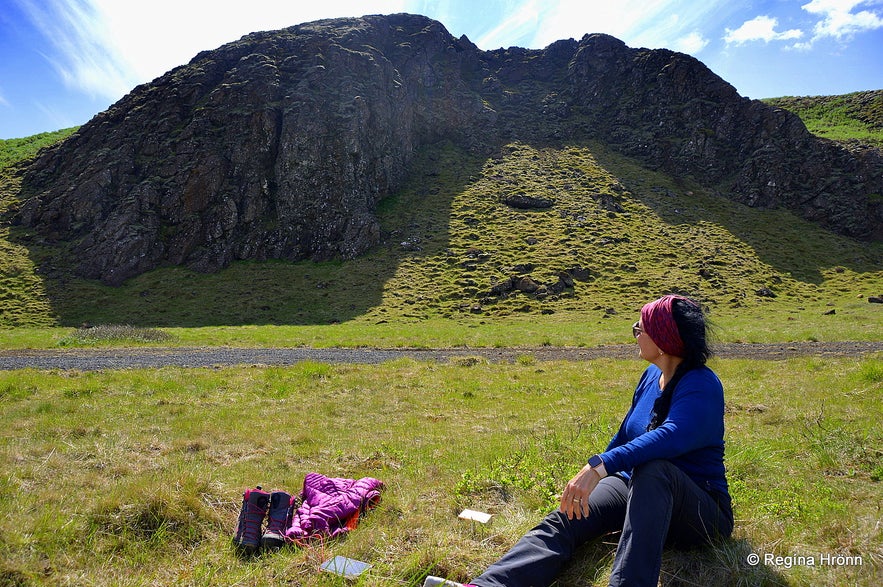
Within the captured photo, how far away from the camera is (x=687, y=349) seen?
154 inches

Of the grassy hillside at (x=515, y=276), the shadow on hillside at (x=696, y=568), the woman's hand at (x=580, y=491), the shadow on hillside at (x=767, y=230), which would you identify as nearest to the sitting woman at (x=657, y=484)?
the woman's hand at (x=580, y=491)

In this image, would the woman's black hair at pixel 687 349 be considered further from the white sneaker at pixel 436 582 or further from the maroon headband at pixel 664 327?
the white sneaker at pixel 436 582

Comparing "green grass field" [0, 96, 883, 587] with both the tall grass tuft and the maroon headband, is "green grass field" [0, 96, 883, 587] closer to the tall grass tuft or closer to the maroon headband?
the tall grass tuft

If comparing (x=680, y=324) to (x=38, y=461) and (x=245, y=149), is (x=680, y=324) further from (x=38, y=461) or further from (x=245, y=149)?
(x=245, y=149)

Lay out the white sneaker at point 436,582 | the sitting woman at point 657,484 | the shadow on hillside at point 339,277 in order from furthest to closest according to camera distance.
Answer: the shadow on hillside at point 339,277 → the white sneaker at point 436,582 → the sitting woman at point 657,484

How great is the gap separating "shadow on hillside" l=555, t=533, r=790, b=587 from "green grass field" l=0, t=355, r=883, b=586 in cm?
1

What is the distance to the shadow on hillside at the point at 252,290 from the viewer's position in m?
42.6

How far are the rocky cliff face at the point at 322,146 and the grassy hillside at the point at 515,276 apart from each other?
13.0 feet

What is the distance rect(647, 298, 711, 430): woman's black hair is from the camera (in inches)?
152

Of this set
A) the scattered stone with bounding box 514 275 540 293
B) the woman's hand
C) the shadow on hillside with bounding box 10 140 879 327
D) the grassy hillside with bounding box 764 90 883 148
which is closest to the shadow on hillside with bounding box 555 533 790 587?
the woman's hand

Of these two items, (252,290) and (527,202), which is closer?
(252,290)

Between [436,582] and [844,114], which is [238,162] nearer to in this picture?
[436,582]

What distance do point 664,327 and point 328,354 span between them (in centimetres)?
1959

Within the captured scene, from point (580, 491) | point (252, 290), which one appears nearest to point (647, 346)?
point (580, 491)
